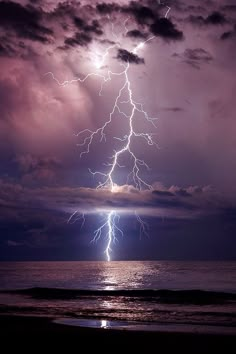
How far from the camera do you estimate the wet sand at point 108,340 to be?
45.1ft

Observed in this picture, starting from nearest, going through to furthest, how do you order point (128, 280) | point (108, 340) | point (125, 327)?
1. point (108, 340)
2. point (125, 327)
3. point (128, 280)

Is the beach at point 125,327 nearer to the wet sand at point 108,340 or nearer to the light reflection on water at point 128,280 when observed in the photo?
the wet sand at point 108,340

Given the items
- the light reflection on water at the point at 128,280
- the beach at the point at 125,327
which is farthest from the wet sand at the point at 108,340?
the light reflection on water at the point at 128,280

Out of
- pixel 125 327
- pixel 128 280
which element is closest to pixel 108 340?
pixel 125 327

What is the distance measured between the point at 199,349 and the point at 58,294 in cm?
2477

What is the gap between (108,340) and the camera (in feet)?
49.0

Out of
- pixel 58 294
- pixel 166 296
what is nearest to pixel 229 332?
pixel 166 296

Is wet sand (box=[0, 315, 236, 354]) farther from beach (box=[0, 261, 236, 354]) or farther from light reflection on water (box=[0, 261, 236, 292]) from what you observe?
light reflection on water (box=[0, 261, 236, 292])

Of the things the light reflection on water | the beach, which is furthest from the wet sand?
the light reflection on water

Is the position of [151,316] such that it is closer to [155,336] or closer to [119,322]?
[119,322]

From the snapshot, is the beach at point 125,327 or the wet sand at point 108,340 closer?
the wet sand at point 108,340

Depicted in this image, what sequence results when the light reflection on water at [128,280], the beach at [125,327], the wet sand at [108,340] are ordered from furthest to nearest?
the light reflection on water at [128,280] → the beach at [125,327] → the wet sand at [108,340]

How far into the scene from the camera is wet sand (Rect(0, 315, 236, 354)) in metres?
13.7

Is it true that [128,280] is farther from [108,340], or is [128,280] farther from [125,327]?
[108,340]
